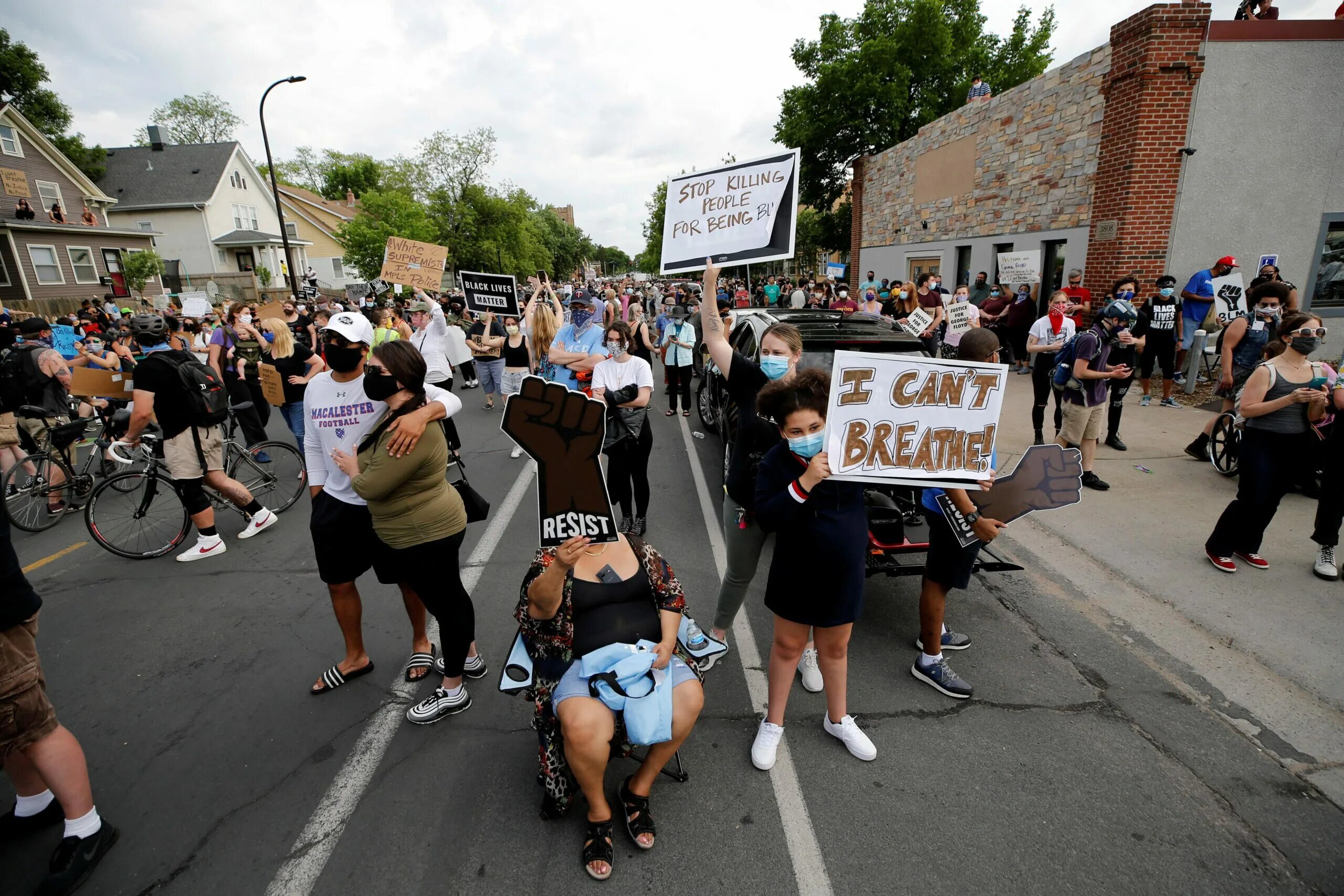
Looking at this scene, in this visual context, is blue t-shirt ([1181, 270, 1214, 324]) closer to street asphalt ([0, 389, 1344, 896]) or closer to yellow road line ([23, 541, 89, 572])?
street asphalt ([0, 389, 1344, 896])

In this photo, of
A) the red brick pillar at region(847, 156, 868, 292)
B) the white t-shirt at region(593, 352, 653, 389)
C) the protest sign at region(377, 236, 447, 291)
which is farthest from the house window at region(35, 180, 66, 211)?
the white t-shirt at region(593, 352, 653, 389)

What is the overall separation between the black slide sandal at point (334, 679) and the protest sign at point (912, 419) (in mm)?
3005

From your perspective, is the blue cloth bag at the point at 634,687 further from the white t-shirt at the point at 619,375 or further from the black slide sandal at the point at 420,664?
the white t-shirt at the point at 619,375

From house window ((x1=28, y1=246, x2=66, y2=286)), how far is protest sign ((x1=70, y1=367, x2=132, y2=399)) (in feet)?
101

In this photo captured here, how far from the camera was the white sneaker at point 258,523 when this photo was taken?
577cm

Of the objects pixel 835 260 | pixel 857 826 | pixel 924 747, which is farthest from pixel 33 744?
pixel 835 260

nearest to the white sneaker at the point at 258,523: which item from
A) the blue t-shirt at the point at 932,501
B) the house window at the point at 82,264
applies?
the blue t-shirt at the point at 932,501

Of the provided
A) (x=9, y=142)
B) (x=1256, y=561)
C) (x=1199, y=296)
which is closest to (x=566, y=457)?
(x=1256, y=561)

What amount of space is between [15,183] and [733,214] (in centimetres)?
3740

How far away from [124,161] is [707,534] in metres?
51.1

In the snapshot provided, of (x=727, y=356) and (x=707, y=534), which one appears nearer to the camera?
(x=727, y=356)

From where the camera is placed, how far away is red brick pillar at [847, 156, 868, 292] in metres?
22.1

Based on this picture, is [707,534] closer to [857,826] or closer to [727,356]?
[727,356]

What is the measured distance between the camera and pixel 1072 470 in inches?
117
